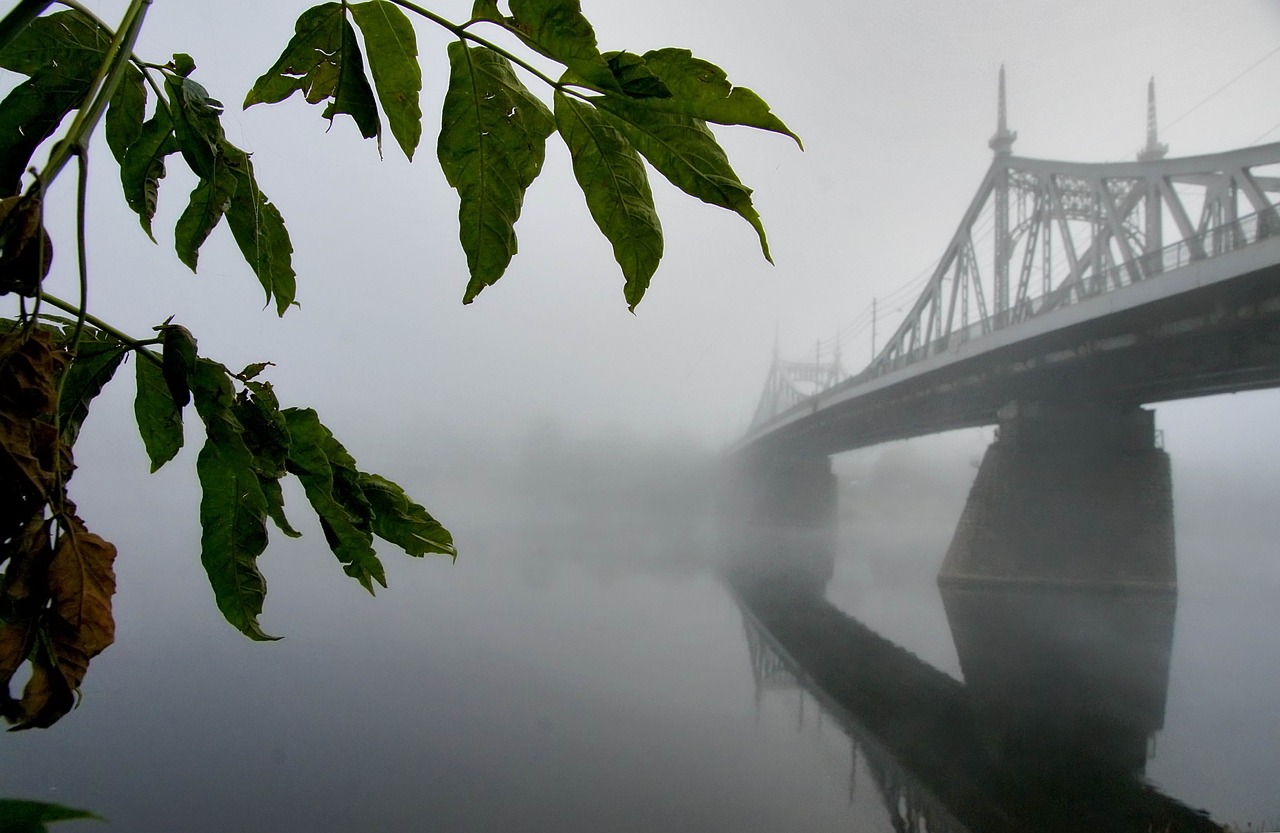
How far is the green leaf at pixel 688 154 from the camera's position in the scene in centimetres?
23

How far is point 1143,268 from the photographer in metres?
6.70

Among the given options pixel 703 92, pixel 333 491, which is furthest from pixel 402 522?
pixel 703 92

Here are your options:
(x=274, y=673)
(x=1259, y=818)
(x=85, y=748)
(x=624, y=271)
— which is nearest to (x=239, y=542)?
(x=624, y=271)

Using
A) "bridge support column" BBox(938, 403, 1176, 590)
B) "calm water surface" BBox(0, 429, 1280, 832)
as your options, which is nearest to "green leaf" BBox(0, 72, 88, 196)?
"calm water surface" BBox(0, 429, 1280, 832)

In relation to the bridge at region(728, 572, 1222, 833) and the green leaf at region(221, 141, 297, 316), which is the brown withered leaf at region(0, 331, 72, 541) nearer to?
the green leaf at region(221, 141, 297, 316)

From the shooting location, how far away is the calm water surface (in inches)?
190

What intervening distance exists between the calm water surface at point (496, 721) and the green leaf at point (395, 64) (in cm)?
372

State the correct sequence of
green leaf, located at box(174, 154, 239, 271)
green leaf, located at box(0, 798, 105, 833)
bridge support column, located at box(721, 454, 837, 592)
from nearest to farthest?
green leaf, located at box(0, 798, 105, 833) → green leaf, located at box(174, 154, 239, 271) → bridge support column, located at box(721, 454, 837, 592)

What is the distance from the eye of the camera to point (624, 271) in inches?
10.2

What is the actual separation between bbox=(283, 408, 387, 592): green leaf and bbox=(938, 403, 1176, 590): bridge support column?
11345 mm

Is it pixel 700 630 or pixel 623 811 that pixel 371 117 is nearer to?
pixel 623 811

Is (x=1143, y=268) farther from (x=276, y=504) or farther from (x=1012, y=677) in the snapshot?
(x=276, y=504)

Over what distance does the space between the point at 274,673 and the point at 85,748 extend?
6.43ft

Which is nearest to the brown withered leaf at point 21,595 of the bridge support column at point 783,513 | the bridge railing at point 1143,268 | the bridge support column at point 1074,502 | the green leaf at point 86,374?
the green leaf at point 86,374
